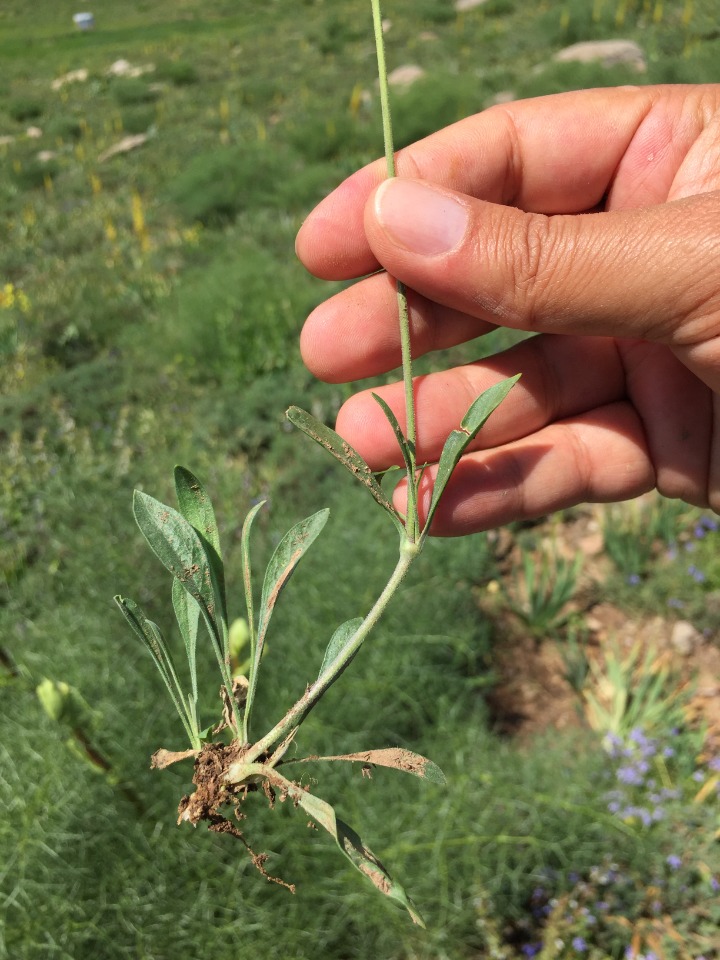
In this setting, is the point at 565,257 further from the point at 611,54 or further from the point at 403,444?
the point at 611,54

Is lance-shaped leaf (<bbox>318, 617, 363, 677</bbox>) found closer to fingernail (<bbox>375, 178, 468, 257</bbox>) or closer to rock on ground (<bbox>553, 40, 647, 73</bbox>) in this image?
fingernail (<bbox>375, 178, 468, 257</bbox>)

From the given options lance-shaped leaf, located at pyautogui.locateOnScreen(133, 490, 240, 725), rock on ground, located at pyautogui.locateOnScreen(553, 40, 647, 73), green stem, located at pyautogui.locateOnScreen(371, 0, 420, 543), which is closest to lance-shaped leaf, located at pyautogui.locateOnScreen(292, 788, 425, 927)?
lance-shaped leaf, located at pyautogui.locateOnScreen(133, 490, 240, 725)

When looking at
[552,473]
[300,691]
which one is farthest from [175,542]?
[300,691]

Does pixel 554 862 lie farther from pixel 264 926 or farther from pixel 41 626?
pixel 41 626

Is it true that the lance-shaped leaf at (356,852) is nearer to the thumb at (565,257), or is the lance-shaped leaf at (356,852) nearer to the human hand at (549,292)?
the human hand at (549,292)

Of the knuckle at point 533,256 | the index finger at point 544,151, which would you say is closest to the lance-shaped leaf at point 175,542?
the knuckle at point 533,256

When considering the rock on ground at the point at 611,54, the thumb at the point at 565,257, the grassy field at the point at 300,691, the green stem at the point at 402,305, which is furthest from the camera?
the rock on ground at the point at 611,54
